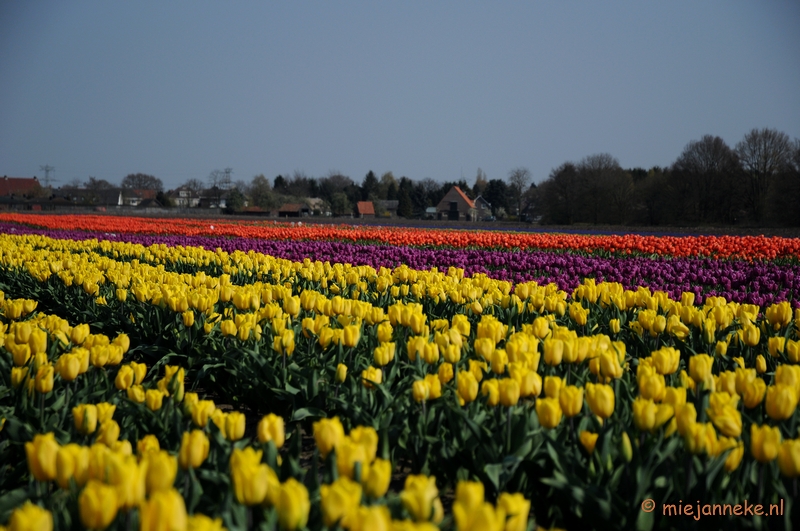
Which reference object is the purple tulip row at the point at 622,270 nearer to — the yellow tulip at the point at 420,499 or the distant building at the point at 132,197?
the yellow tulip at the point at 420,499

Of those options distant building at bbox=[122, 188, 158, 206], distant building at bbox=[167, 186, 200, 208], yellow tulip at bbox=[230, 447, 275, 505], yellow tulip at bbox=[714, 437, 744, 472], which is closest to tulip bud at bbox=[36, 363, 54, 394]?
yellow tulip at bbox=[230, 447, 275, 505]

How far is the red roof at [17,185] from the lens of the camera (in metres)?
128

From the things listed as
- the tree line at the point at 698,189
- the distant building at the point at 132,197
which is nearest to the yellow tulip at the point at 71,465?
the tree line at the point at 698,189

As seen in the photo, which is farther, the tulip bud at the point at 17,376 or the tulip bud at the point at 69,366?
the tulip bud at the point at 17,376

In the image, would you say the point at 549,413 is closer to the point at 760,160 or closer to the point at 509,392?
the point at 509,392

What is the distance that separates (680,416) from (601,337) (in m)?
1.17

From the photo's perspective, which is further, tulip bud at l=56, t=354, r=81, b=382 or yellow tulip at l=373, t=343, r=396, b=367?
yellow tulip at l=373, t=343, r=396, b=367

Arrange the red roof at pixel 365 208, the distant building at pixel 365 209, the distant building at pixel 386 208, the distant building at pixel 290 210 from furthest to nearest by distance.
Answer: the distant building at pixel 386 208
the red roof at pixel 365 208
the distant building at pixel 365 209
the distant building at pixel 290 210

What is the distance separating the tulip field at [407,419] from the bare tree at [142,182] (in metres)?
144

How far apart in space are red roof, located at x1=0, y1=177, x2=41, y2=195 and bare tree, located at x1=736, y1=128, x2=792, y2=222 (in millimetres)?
125047

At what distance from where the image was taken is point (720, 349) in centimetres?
341

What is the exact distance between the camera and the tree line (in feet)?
153

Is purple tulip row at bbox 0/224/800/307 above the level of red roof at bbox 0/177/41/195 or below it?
below

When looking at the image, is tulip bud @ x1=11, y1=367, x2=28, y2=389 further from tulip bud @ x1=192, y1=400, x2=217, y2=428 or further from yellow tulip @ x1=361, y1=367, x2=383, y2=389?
yellow tulip @ x1=361, y1=367, x2=383, y2=389
